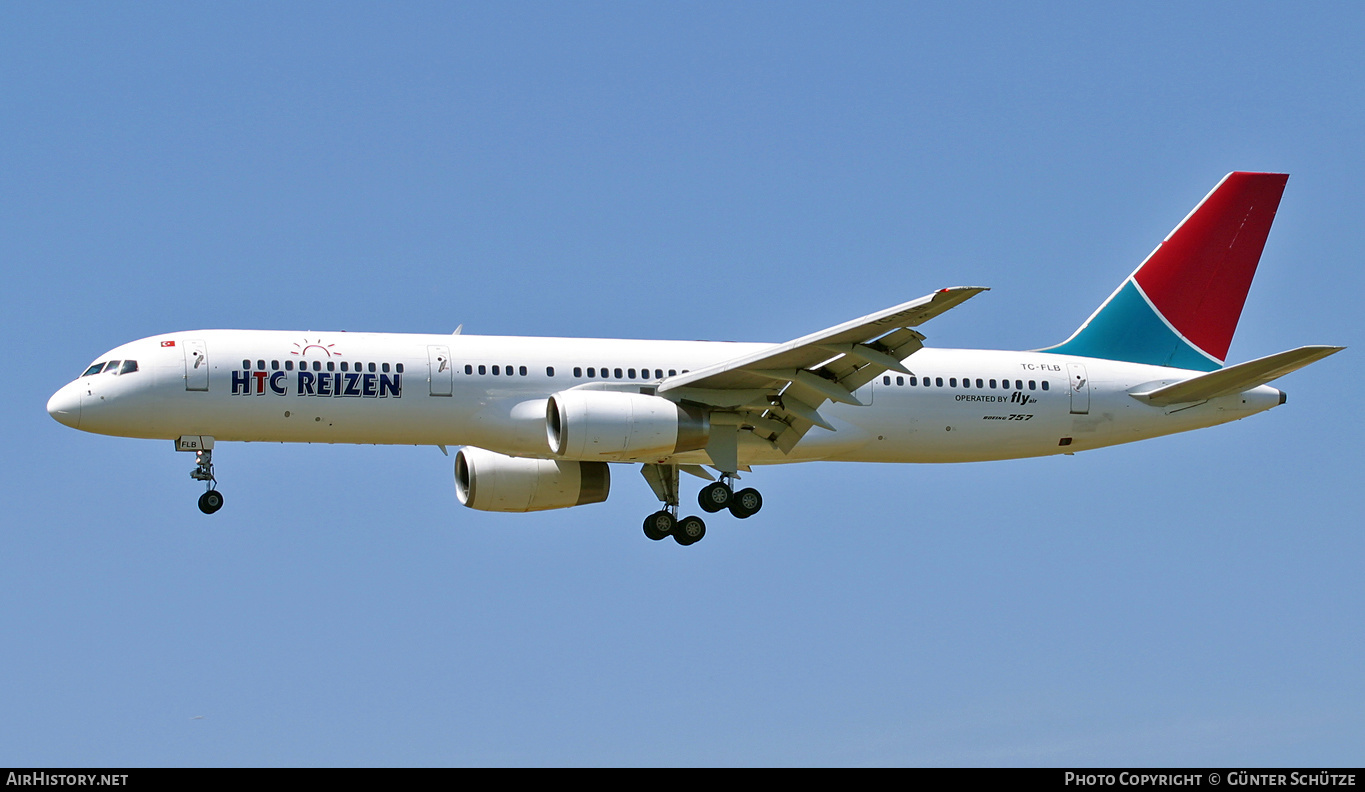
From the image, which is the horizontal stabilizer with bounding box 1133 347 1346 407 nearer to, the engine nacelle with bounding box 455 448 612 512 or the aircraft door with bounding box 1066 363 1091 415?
the aircraft door with bounding box 1066 363 1091 415

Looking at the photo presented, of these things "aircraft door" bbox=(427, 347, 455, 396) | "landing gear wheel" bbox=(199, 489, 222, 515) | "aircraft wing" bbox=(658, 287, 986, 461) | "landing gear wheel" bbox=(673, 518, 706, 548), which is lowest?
"landing gear wheel" bbox=(673, 518, 706, 548)

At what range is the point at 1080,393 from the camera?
39.4m

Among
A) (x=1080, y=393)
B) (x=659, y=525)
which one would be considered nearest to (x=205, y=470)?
(x=659, y=525)

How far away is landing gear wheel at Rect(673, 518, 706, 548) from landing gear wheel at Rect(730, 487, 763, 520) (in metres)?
1.61

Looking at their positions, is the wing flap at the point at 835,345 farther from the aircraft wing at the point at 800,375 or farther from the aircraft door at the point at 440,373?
the aircraft door at the point at 440,373

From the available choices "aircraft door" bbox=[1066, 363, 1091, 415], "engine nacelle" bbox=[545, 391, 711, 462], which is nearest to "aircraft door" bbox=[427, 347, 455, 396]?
"engine nacelle" bbox=[545, 391, 711, 462]

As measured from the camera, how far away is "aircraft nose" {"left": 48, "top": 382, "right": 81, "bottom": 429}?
35.2 m

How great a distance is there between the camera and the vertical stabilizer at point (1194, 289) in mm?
41156

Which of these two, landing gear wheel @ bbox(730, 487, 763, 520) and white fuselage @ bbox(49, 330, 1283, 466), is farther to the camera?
landing gear wheel @ bbox(730, 487, 763, 520)

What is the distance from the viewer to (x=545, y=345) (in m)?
37.1

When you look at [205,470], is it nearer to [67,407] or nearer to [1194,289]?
[67,407]

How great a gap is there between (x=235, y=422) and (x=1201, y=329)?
2248cm

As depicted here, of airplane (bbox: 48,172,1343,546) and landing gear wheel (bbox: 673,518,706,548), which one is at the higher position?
airplane (bbox: 48,172,1343,546)
